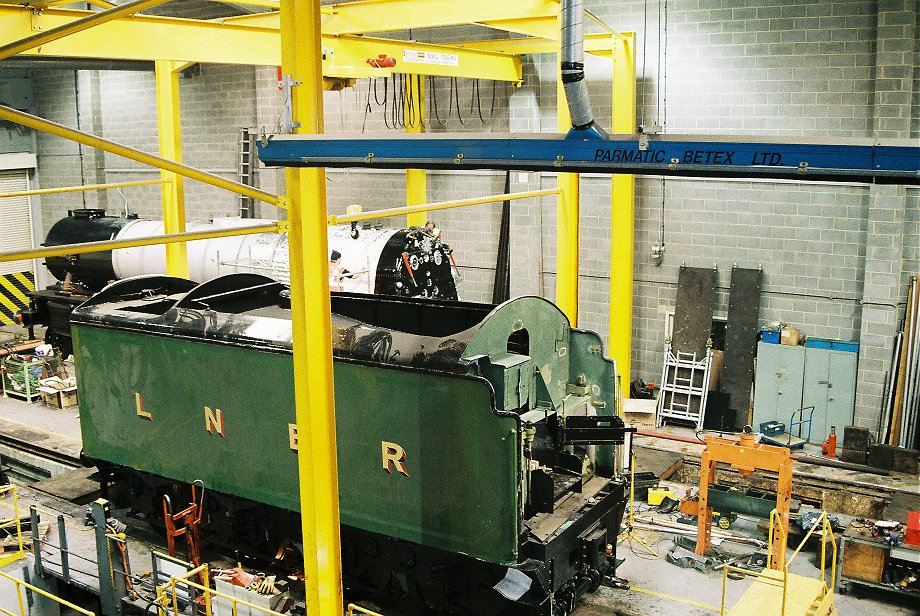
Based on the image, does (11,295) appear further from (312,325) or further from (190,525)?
(312,325)

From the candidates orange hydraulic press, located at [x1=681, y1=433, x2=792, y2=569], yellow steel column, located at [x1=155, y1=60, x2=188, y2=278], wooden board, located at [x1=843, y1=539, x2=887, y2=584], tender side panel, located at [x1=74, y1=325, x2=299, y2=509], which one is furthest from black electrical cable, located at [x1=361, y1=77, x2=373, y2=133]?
wooden board, located at [x1=843, y1=539, x2=887, y2=584]

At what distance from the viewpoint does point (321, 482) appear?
23.5ft

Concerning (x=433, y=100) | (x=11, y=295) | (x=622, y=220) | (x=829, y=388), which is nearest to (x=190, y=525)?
(x=622, y=220)

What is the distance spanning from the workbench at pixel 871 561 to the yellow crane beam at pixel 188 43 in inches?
333

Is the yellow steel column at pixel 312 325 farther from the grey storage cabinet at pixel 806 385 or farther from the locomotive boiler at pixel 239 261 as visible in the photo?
the grey storage cabinet at pixel 806 385

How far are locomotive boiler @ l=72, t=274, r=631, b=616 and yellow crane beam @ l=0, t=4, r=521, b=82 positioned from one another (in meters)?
2.72

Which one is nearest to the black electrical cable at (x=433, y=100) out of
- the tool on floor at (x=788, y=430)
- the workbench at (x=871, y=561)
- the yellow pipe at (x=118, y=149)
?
the tool on floor at (x=788, y=430)

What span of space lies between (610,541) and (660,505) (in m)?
2.60

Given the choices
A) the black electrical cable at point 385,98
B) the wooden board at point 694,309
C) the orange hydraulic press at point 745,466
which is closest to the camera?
the orange hydraulic press at point 745,466

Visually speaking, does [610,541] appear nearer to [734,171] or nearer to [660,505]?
[660,505]

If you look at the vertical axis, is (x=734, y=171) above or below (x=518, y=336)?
above

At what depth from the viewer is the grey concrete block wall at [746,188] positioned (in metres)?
12.9

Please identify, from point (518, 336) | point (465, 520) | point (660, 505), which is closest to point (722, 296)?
point (660, 505)

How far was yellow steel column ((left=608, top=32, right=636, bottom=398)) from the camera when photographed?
14.0 meters
